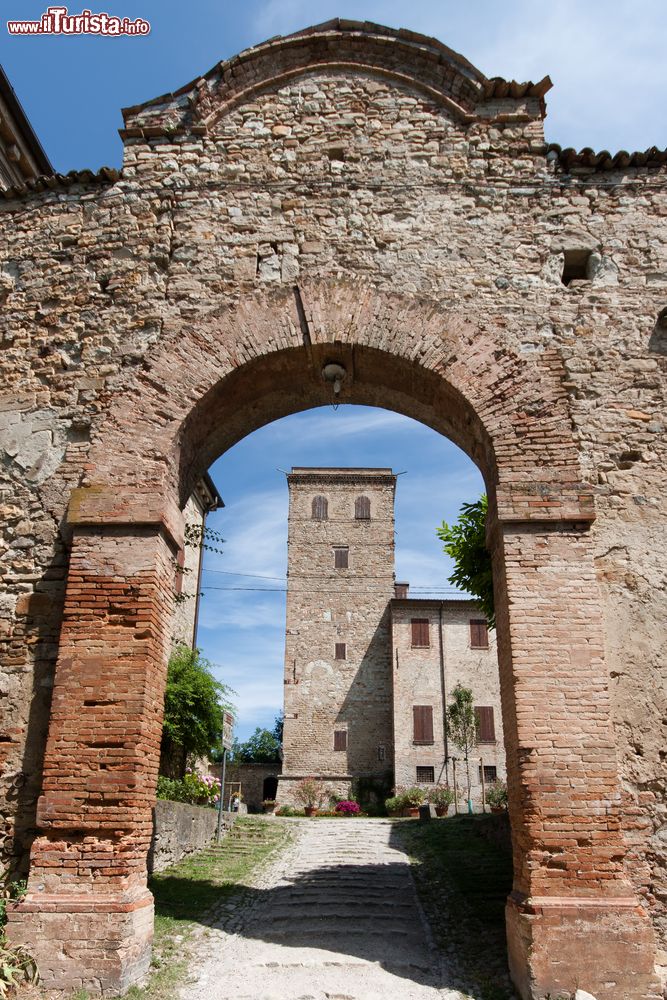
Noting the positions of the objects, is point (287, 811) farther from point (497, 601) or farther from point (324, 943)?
point (497, 601)

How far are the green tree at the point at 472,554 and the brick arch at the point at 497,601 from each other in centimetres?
239

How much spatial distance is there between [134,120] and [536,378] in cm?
542

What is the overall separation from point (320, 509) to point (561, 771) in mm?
29100

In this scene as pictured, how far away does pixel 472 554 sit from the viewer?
9445 millimetres

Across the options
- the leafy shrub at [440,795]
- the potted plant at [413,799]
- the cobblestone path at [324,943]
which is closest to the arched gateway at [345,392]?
the cobblestone path at [324,943]

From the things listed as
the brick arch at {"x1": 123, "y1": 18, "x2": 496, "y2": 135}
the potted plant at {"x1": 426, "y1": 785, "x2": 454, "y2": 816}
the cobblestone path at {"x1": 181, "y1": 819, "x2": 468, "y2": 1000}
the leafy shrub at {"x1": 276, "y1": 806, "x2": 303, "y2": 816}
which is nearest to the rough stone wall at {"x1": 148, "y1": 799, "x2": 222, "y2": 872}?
the cobblestone path at {"x1": 181, "y1": 819, "x2": 468, "y2": 1000}

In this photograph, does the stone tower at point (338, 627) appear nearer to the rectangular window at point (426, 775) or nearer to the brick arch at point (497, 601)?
the rectangular window at point (426, 775)

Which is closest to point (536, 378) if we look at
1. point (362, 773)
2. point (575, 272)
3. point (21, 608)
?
point (575, 272)

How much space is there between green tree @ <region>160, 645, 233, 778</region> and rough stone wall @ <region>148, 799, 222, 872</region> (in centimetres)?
159

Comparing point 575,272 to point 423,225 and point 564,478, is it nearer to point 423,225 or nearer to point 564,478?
point 423,225

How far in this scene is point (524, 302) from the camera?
7.00m

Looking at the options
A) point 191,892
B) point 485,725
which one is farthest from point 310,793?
point 191,892

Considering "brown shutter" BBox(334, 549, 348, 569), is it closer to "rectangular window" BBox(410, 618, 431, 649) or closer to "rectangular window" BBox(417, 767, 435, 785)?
"rectangular window" BBox(410, 618, 431, 649)

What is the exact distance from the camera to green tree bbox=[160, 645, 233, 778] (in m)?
13.3
